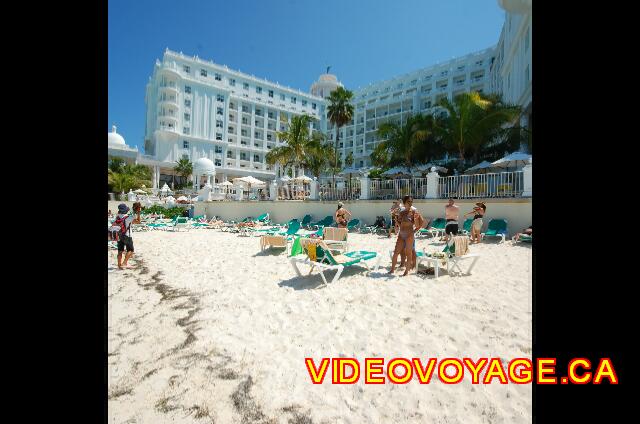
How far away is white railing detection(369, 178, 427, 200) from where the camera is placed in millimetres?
14477

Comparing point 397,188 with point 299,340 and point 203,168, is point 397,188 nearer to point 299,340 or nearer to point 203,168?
point 299,340

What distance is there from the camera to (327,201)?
58.0ft

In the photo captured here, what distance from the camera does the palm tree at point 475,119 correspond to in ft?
59.9

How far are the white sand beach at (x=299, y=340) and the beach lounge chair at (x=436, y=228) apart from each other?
505 centimetres

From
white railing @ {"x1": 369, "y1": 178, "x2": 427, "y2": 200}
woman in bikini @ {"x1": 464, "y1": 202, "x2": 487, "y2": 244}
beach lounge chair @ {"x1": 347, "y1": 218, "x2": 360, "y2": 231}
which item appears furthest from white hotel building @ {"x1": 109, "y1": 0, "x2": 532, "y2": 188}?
woman in bikini @ {"x1": 464, "y1": 202, "x2": 487, "y2": 244}

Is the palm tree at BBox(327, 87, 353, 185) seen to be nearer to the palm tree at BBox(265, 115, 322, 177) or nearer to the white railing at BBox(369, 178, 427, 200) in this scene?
the palm tree at BBox(265, 115, 322, 177)

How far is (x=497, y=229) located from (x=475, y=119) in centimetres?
1037

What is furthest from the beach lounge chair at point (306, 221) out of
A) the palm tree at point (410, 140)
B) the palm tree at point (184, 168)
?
the palm tree at point (184, 168)

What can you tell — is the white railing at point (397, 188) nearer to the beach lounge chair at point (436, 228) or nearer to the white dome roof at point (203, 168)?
the beach lounge chair at point (436, 228)

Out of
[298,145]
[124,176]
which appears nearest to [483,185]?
[298,145]

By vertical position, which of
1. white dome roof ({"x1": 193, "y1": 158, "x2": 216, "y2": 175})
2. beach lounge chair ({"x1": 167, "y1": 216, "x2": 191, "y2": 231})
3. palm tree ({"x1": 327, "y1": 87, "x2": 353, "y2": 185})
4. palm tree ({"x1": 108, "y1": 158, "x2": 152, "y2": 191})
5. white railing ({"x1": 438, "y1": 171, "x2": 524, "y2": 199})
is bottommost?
beach lounge chair ({"x1": 167, "y1": 216, "x2": 191, "y2": 231})

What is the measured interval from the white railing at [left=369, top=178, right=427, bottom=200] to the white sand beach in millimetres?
7898
